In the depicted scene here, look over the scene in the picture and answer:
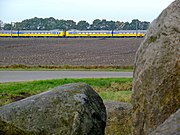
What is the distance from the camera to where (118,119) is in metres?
10.1

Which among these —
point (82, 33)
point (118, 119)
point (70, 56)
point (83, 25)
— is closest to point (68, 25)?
point (83, 25)

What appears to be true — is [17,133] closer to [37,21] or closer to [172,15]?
[172,15]

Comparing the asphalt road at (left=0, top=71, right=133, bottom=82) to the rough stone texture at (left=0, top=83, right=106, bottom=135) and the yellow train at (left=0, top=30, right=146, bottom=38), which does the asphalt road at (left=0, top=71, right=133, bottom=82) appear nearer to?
the rough stone texture at (left=0, top=83, right=106, bottom=135)

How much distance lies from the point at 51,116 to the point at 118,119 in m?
3.29

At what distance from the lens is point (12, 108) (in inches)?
280

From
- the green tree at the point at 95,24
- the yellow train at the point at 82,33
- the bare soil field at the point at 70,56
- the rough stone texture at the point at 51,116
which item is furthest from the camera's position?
the green tree at the point at 95,24

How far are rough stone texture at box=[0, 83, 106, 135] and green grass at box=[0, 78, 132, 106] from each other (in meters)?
6.97

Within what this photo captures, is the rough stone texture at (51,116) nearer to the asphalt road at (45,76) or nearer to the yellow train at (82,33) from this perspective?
the asphalt road at (45,76)

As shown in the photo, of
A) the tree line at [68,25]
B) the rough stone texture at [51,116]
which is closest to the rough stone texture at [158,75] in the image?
the rough stone texture at [51,116]

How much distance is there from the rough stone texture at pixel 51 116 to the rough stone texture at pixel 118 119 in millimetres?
2351

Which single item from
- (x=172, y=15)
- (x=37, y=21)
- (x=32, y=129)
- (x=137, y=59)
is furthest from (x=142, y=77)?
(x=37, y=21)

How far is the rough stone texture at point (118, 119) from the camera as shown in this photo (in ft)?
31.5

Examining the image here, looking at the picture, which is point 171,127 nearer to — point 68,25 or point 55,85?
point 55,85

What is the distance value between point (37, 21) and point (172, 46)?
6748 inches
